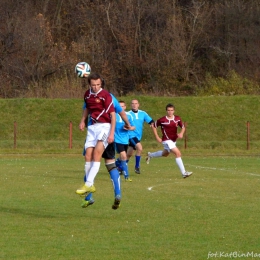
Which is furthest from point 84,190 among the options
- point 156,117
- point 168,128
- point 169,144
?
point 156,117

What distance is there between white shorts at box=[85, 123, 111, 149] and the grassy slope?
25.9 meters

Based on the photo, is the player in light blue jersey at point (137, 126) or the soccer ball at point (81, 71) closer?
the soccer ball at point (81, 71)

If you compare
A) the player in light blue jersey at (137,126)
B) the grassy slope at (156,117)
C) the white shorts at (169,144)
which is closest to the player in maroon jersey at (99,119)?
the white shorts at (169,144)

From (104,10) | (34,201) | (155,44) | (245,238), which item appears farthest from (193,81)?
(245,238)

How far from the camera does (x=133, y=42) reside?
202ft

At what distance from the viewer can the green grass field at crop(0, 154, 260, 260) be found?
8523mm

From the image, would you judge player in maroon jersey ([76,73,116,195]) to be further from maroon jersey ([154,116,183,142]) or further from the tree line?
the tree line

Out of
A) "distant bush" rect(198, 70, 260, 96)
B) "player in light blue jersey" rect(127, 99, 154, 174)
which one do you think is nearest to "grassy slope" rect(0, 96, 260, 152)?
"distant bush" rect(198, 70, 260, 96)

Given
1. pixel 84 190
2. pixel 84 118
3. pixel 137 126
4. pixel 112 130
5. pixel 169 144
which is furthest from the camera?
pixel 137 126

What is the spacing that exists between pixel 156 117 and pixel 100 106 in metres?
33.6

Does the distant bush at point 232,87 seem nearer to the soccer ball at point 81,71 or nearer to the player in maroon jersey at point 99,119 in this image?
the soccer ball at point 81,71

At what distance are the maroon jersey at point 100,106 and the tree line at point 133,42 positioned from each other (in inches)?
1728

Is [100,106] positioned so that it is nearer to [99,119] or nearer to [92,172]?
[99,119]

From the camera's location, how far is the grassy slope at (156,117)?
39312 millimetres
